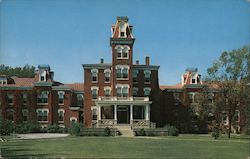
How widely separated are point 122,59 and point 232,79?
1487 centimetres

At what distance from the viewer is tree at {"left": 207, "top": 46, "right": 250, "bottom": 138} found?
39.9 m

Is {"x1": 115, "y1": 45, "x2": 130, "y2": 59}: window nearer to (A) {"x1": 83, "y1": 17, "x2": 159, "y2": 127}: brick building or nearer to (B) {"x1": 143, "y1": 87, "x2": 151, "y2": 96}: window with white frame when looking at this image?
Result: (A) {"x1": 83, "y1": 17, "x2": 159, "y2": 127}: brick building

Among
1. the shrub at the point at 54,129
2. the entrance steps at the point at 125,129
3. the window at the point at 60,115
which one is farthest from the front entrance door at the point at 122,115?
the window at the point at 60,115

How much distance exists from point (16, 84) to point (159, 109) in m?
18.3

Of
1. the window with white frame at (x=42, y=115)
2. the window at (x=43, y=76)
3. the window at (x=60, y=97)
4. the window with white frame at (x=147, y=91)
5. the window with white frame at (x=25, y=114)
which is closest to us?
the window with white frame at (x=147, y=91)

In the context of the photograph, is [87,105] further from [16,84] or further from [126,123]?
[16,84]

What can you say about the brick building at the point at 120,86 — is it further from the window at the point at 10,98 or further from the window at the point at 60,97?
the window at the point at 10,98

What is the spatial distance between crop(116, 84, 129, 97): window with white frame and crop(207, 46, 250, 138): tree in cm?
1219

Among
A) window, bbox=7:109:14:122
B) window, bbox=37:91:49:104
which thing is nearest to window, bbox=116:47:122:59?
window, bbox=37:91:49:104

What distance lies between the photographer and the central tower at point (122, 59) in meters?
51.4

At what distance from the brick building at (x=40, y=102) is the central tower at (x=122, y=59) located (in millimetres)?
6817

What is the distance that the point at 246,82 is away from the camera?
4006cm

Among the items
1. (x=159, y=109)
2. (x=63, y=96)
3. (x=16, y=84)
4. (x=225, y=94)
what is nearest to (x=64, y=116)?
(x=63, y=96)

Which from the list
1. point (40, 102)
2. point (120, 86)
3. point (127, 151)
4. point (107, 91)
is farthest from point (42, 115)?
point (127, 151)
